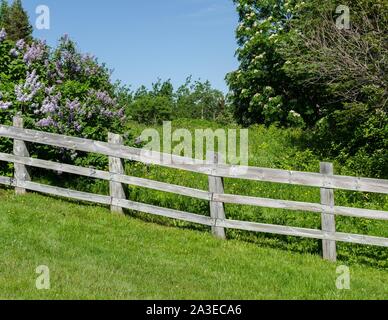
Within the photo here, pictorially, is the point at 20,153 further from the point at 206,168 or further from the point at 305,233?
the point at 305,233

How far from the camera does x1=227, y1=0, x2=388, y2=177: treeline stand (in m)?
13.5

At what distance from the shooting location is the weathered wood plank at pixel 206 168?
328 inches

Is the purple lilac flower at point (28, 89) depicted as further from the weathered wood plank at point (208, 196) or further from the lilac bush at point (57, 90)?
the weathered wood plank at point (208, 196)

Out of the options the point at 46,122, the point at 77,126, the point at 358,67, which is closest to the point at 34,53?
the point at 46,122

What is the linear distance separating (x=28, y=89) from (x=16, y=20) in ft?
168

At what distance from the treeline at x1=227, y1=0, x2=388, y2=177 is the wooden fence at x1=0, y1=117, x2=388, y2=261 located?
5286 millimetres

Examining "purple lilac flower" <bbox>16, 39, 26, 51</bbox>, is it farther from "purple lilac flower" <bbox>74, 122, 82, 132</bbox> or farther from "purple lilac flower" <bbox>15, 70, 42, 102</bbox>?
"purple lilac flower" <bbox>74, 122, 82, 132</bbox>

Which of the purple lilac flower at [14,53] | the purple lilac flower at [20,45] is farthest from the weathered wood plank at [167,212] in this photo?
the purple lilac flower at [20,45]

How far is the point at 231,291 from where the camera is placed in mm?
6625

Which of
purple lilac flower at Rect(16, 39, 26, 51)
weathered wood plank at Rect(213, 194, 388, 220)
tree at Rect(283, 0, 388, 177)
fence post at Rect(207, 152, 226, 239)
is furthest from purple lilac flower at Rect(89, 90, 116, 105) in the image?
tree at Rect(283, 0, 388, 177)

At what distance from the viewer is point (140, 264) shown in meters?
7.43

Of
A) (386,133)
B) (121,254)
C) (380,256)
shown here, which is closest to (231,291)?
(121,254)

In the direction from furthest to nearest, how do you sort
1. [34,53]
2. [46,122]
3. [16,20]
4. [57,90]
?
[16,20] → [34,53] → [57,90] → [46,122]

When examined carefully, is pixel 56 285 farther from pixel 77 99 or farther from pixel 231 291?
pixel 77 99
